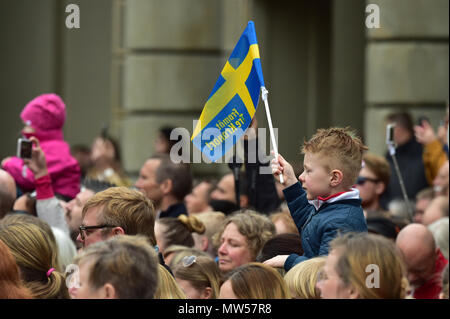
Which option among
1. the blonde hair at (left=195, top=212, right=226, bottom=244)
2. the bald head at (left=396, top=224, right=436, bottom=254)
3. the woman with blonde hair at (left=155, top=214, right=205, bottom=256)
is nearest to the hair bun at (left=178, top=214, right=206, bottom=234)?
the woman with blonde hair at (left=155, top=214, right=205, bottom=256)

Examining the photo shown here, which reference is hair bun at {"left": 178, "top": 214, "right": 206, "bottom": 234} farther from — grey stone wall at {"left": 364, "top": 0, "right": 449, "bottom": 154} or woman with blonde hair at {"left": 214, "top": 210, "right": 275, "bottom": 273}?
grey stone wall at {"left": 364, "top": 0, "right": 449, "bottom": 154}

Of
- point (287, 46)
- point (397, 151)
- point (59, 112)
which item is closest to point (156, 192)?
point (59, 112)

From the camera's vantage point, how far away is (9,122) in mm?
15039

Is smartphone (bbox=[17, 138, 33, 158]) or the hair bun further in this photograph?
smartphone (bbox=[17, 138, 33, 158])

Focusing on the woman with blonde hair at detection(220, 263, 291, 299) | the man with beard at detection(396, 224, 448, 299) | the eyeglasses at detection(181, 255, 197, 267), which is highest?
the woman with blonde hair at detection(220, 263, 291, 299)

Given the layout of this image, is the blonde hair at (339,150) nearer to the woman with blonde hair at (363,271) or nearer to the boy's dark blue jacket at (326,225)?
the boy's dark blue jacket at (326,225)

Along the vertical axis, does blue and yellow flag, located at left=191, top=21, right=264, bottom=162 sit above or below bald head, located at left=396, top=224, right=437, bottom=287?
above

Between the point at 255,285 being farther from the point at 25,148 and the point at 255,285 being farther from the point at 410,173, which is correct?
the point at 410,173

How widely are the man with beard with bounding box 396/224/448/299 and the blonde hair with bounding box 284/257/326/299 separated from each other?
2123 mm

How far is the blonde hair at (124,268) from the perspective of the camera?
347 cm

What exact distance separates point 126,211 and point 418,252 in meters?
2.27

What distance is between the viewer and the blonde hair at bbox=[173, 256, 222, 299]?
5199 mm

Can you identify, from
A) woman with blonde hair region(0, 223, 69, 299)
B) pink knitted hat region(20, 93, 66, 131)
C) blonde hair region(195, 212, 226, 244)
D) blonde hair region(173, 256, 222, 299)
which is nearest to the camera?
woman with blonde hair region(0, 223, 69, 299)

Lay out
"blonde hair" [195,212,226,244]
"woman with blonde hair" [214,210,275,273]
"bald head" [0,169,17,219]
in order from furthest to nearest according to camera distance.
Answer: "blonde hair" [195,212,226,244], "bald head" [0,169,17,219], "woman with blonde hair" [214,210,275,273]
